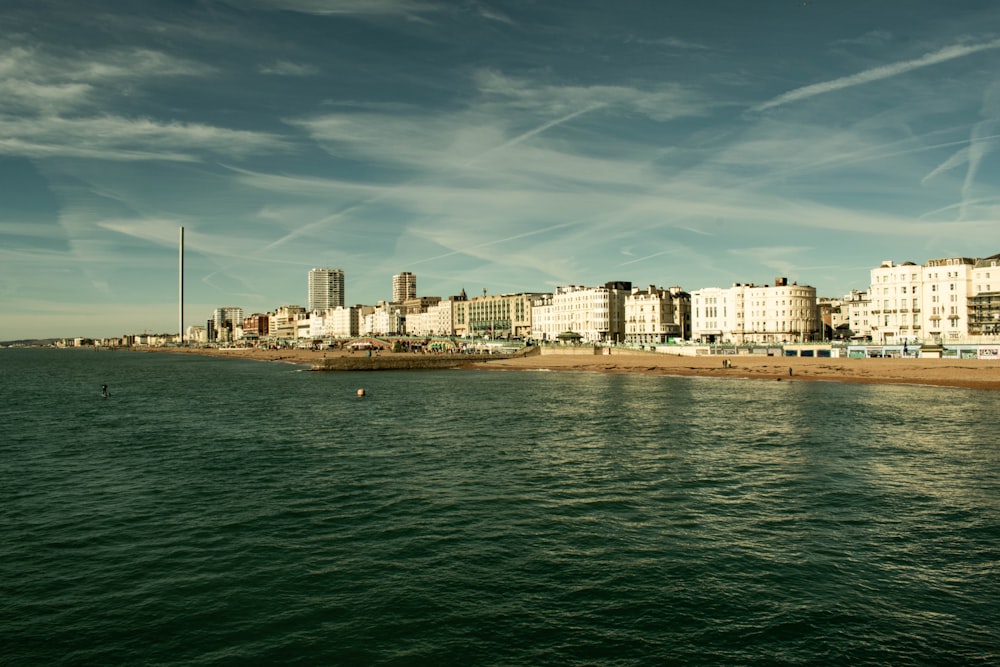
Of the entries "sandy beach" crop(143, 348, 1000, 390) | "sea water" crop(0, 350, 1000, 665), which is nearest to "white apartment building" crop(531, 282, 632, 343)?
"sandy beach" crop(143, 348, 1000, 390)

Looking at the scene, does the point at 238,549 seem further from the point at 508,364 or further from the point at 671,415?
the point at 508,364

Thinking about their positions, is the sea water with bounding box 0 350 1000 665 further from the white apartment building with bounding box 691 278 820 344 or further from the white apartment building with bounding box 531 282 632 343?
the white apartment building with bounding box 531 282 632 343

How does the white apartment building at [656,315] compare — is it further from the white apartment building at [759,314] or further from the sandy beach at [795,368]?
the sandy beach at [795,368]

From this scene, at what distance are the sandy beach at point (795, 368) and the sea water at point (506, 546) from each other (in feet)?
131

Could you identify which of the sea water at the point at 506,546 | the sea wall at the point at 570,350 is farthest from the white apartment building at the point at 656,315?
the sea water at the point at 506,546

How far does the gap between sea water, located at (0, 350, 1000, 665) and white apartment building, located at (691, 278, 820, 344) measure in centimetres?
10555

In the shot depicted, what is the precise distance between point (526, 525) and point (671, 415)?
1258 inches

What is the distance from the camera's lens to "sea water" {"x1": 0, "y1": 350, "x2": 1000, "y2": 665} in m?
15.4

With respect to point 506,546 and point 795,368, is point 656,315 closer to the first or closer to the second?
point 795,368

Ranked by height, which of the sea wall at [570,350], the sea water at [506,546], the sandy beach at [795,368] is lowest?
the sea water at [506,546]

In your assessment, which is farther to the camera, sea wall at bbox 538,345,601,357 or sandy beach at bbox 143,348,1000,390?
sea wall at bbox 538,345,601,357

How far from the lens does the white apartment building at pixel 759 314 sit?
5733 inches

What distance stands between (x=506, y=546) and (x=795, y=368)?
281ft

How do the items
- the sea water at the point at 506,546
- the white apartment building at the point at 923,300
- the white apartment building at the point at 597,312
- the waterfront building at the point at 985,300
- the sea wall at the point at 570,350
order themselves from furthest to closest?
1. the white apartment building at the point at 597,312
2. the sea wall at the point at 570,350
3. the white apartment building at the point at 923,300
4. the waterfront building at the point at 985,300
5. the sea water at the point at 506,546
